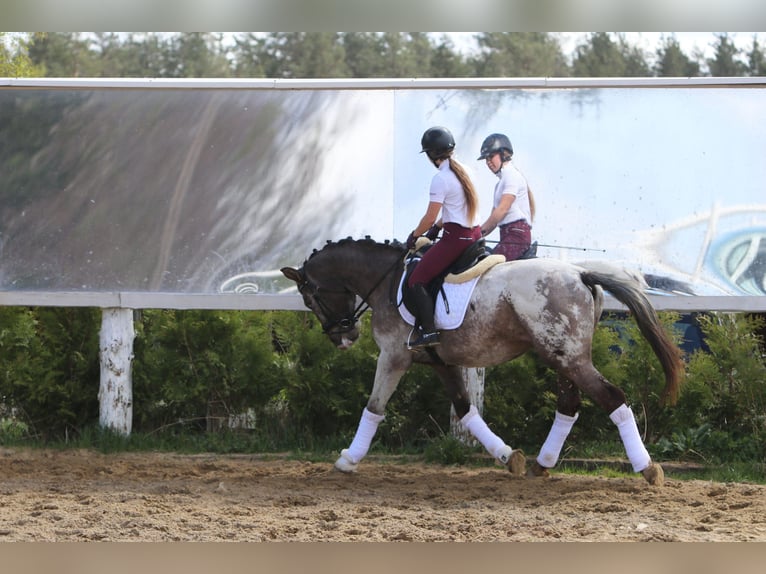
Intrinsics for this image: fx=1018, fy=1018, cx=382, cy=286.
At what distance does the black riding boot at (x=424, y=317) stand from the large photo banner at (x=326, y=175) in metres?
1.87

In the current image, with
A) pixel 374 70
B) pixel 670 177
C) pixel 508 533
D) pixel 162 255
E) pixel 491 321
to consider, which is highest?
pixel 374 70

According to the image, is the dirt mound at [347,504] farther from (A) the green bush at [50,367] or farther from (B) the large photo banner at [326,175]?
(B) the large photo banner at [326,175]

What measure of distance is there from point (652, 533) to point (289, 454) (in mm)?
4313

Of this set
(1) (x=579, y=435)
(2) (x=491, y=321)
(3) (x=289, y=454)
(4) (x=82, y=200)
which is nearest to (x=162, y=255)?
(4) (x=82, y=200)

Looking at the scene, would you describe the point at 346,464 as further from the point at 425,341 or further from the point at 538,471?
the point at 538,471

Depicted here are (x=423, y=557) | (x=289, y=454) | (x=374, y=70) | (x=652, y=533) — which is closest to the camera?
(x=423, y=557)

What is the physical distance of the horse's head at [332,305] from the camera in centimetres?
890

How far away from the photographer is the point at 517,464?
833 centimetres

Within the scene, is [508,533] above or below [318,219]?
below

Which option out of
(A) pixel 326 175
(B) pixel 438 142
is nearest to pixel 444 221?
(B) pixel 438 142

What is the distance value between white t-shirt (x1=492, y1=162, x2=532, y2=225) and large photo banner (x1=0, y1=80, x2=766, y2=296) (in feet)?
1.14

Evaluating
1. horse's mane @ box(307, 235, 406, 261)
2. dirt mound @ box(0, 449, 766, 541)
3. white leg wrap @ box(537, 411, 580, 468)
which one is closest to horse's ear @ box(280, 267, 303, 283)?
horse's mane @ box(307, 235, 406, 261)

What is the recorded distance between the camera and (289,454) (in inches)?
380

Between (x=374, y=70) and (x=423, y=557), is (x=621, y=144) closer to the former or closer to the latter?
(x=423, y=557)
